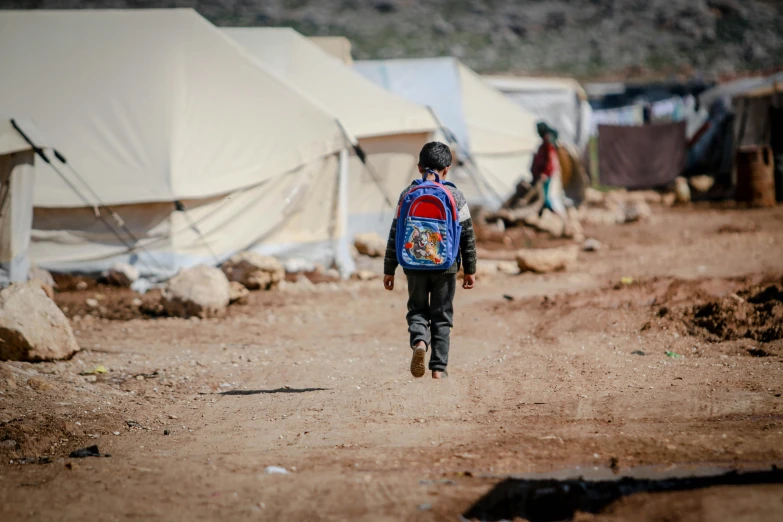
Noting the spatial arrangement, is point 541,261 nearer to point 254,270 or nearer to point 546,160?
point 254,270

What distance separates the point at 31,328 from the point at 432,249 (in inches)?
121

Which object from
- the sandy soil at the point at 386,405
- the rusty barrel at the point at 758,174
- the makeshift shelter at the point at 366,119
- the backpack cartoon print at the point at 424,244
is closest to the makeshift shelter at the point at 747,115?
the rusty barrel at the point at 758,174

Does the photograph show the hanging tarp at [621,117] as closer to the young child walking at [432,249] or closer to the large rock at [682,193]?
the large rock at [682,193]

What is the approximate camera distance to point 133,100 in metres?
10.3

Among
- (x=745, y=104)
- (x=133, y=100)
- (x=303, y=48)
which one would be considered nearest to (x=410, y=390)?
(x=133, y=100)

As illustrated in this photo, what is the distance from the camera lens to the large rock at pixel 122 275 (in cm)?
969

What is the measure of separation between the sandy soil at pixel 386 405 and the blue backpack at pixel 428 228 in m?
0.82

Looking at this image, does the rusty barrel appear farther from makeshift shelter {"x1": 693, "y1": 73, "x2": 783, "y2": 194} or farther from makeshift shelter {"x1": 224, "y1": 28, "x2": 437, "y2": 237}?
makeshift shelter {"x1": 224, "y1": 28, "x2": 437, "y2": 237}

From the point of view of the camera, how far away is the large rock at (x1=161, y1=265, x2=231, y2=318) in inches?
325

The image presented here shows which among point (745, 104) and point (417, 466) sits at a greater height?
point (745, 104)

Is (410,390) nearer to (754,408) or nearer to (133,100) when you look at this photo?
(754,408)

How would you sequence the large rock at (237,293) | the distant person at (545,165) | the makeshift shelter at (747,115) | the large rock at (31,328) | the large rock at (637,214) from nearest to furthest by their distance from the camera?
1. the large rock at (31,328)
2. the large rock at (237,293)
3. the distant person at (545,165)
4. the large rock at (637,214)
5. the makeshift shelter at (747,115)

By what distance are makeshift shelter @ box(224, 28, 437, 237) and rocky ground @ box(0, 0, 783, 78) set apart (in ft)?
125

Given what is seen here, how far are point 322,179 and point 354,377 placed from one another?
5.26 m
